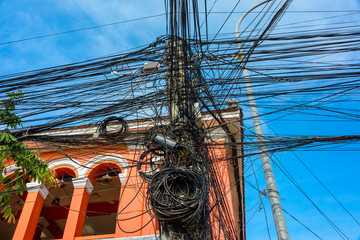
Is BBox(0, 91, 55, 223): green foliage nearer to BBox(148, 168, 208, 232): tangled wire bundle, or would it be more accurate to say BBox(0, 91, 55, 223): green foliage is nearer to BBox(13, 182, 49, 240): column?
BBox(13, 182, 49, 240): column

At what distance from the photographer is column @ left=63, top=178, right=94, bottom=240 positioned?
20.1ft

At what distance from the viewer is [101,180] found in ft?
26.8

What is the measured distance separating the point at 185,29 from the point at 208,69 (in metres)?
0.94

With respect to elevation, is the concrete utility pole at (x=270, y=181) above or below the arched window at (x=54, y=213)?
below

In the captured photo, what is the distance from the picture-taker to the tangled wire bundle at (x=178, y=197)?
3.14 meters

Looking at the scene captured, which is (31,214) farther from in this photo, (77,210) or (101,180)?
(101,180)

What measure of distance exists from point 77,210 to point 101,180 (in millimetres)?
1754

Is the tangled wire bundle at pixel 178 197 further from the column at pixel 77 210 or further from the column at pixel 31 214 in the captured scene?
the column at pixel 31 214

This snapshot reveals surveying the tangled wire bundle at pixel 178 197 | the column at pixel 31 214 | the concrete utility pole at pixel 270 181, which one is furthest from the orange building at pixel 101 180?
the tangled wire bundle at pixel 178 197

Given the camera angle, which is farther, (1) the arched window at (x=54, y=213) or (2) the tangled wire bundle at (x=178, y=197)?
(1) the arched window at (x=54, y=213)

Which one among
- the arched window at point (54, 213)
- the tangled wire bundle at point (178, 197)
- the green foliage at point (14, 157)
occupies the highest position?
the arched window at point (54, 213)

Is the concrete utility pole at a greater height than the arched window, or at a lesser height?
lesser

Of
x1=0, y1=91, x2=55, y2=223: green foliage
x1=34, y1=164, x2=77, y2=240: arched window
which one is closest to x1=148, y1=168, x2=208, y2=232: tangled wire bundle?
x1=0, y1=91, x2=55, y2=223: green foliage

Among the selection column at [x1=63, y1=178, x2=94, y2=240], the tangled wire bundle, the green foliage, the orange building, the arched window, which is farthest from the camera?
the arched window
